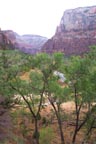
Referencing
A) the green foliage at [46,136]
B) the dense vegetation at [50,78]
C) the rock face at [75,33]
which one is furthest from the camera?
the rock face at [75,33]

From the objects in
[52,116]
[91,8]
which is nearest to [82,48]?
[91,8]

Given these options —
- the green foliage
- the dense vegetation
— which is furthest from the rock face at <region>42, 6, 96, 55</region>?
the dense vegetation

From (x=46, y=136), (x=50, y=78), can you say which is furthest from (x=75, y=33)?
(x=50, y=78)

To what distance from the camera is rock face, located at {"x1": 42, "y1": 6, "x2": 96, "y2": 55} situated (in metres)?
104

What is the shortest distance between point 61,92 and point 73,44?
3396 inches

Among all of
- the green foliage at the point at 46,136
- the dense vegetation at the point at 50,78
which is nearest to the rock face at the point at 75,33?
the green foliage at the point at 46,136

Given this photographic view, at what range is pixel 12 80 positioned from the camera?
20.9 metres

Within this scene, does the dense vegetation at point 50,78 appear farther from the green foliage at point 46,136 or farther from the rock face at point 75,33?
the rock face at point 75,33

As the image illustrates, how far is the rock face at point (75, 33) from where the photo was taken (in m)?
104

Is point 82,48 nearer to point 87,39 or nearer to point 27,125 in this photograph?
point 87,39

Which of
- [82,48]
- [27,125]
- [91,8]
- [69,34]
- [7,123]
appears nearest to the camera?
[7,123]

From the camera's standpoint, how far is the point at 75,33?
110750mm

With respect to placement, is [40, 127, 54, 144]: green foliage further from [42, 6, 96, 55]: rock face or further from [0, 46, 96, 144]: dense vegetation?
[42, 6, 96, 55]: rock face

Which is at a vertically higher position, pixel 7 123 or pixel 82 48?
pixel 7 123
